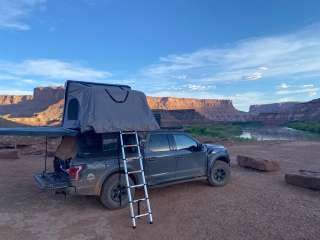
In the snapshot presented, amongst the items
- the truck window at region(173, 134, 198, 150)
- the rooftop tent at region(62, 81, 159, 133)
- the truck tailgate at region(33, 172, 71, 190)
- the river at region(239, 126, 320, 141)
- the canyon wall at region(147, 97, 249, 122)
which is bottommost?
the river at region(239, 126, 320, 141)

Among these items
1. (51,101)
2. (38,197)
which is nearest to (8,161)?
(38,197)

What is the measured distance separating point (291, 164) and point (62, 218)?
31.7ft

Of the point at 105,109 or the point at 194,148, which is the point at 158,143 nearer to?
the point at 194,148

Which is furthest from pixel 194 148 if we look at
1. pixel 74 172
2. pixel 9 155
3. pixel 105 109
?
pixel 9 155

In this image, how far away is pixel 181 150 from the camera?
24.5 feet

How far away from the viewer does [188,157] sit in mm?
7527

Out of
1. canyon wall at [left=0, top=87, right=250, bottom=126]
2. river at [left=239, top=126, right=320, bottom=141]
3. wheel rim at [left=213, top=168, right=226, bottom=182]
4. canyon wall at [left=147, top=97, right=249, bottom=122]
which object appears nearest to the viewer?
wheel rim at [left=213, top=168, right=226, bottom=182]

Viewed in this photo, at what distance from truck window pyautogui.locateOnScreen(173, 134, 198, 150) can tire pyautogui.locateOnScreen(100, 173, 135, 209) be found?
169 centimetres

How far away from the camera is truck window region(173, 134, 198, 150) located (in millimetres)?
7484

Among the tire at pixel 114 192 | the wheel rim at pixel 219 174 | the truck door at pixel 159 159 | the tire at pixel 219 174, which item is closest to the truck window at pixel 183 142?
the truck door at pixel 159 159

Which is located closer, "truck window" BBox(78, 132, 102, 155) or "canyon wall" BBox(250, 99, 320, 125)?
"truck window" BBox(78, 132, 102, 155)

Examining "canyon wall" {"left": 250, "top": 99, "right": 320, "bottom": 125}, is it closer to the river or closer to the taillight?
the river

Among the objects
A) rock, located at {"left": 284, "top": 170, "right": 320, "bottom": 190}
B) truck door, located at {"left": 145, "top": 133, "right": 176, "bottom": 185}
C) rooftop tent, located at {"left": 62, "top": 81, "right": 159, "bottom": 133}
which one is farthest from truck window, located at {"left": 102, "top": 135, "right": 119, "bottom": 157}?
rock, located at {"left": 284, "top": 170, "right": 320, "bottom": 190}

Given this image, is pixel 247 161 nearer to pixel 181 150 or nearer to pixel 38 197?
pixel 181 150
